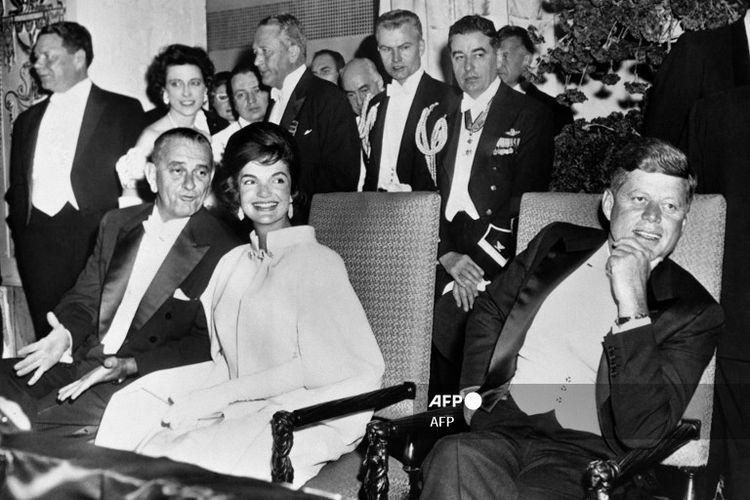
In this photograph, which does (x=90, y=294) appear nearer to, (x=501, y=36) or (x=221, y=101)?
(x=221, y=101)

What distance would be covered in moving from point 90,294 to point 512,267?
162cm

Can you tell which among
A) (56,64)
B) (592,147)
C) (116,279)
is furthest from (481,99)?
(56,64)

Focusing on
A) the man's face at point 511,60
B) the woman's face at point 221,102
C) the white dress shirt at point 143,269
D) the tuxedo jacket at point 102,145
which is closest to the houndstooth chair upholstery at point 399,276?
the white dress shirt at point 143,269

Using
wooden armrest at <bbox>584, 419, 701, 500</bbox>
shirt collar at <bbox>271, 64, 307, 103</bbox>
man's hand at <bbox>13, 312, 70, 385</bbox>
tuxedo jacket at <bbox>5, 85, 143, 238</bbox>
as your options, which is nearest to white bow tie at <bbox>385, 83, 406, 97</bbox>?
shirt collar at <bbox>271, 64, 307, 103</bbox>

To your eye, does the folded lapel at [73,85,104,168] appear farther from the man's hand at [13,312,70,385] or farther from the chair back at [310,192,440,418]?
the chair back at [310,192,440,418]

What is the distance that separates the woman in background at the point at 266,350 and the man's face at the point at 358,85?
3.42ft

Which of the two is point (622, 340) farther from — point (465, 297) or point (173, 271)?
point (173, 271)

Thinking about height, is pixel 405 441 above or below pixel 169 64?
below

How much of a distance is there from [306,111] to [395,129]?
0.41 m

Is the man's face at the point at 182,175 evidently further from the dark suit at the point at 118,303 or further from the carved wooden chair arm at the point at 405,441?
the carved wooden chair arm at the point at 405,441

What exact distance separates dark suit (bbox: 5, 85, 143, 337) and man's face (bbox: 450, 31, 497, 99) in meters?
1.61

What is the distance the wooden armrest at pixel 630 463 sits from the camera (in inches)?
63.3

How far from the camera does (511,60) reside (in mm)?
3207

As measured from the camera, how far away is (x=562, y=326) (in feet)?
7.11
